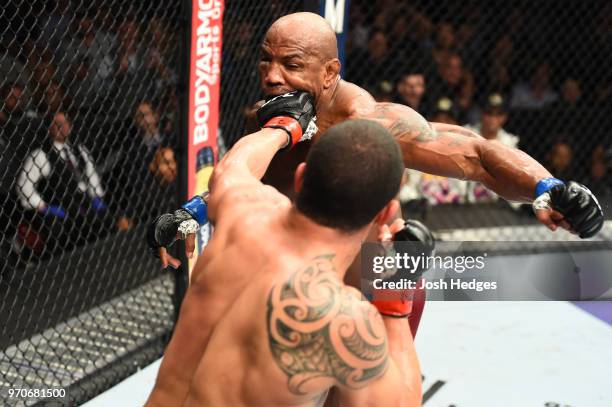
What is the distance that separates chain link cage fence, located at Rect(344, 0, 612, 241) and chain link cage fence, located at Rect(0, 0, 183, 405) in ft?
5.31

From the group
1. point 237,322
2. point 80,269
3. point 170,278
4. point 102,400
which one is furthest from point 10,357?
point 237,322

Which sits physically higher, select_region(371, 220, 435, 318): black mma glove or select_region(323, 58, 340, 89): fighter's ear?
select_region(323, 58, 340, 89): fighter's ear

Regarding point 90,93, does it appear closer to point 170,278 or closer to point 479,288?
point 170,278

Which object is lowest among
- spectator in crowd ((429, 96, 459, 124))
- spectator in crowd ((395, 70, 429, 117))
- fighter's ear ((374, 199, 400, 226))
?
spectator in crowd ((429, 96, 459, 124))

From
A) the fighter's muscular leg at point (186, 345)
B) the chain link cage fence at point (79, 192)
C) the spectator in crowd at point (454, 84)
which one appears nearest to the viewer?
the fighter's muscular leg at point (186, 345)

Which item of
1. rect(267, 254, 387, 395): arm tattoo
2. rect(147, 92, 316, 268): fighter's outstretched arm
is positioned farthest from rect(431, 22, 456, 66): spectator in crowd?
rect(267, 254, 387, 395): arm tattoo

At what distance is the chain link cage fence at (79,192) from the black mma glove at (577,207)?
6.77 ft

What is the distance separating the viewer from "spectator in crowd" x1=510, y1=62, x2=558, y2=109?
5965 mm

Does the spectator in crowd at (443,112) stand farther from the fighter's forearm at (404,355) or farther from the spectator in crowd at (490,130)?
the fighter's forearm at (404,355)

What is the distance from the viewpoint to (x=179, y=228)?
7.83 ft

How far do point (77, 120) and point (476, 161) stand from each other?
218 centimetres

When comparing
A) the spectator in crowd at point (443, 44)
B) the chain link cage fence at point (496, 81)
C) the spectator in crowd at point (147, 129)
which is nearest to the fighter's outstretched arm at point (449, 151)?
the spectator in crowd at point (147, 129)

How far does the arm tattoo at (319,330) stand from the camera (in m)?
1.73

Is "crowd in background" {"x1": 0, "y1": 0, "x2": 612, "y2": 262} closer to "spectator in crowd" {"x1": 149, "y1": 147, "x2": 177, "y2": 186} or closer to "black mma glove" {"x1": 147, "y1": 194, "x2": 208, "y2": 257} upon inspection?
"spectator in crowd" {"x1": 149, "y1": 147, "x2": 177, "y2": 186}
